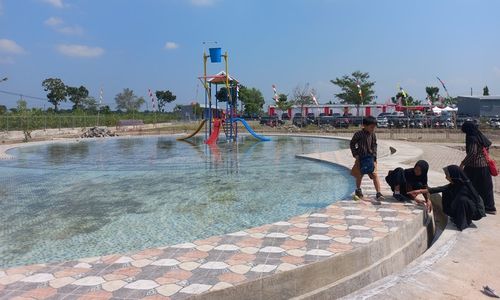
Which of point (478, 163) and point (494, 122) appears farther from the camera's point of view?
point (494, 122)

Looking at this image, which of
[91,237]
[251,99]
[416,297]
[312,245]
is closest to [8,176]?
[91,237]

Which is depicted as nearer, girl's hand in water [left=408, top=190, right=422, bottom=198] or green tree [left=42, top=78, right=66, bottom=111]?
girl's hand in water [left=408, top=190, right=422, bottom=198]

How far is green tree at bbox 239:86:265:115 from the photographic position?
263ft

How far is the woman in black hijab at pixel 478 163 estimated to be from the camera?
6.31 m

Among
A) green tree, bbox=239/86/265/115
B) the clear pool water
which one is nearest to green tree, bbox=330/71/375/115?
green tree, bbox=239/86/265/115

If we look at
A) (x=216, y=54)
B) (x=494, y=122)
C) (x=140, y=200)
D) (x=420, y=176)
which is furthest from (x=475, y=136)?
(x=494, y=122)

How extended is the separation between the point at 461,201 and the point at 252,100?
76.9m

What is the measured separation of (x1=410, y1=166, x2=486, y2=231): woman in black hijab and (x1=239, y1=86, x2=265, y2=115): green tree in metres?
72.3

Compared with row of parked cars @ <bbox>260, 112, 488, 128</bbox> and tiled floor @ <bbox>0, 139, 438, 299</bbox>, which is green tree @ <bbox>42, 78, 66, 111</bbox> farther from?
tiled floor @ <bbox>0, 139, 438, 299</bbox>

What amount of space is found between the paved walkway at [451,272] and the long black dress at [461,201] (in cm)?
15

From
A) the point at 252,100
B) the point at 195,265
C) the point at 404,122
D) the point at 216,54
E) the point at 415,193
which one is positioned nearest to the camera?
the point at 195,265

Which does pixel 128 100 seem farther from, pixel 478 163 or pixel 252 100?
pixel 478 163

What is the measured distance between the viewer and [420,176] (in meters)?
6.25

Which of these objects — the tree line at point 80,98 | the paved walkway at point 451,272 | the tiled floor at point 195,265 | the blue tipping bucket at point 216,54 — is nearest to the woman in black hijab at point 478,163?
the paved walkway at point 451,272
